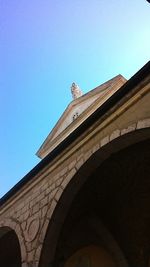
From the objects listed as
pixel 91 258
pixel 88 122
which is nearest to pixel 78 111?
pixel 91 258

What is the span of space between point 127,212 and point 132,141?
101 inches

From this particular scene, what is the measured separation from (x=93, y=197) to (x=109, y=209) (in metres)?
0.69

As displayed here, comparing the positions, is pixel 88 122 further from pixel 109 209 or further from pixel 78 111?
pixel 78 111

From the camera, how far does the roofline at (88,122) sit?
3672 millimetres

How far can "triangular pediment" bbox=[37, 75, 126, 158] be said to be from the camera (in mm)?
13234

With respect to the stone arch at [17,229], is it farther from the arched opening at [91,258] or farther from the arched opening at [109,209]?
the arched opening at [91,258]

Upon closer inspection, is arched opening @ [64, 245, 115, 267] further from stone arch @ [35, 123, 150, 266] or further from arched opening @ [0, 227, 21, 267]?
stone arch @ [35, 123, 150, 266]

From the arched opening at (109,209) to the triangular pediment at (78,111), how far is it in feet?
23.4

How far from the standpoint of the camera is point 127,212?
6.10m

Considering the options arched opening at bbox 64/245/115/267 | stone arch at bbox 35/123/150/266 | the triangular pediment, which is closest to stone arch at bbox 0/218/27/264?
stone arch at bbox 35/123/150/266

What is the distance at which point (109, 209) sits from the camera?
6035mm

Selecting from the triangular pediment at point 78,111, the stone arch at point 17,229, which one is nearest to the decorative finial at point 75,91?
the triangular pediment at point 78,111

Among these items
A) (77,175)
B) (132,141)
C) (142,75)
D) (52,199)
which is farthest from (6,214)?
(142,75)

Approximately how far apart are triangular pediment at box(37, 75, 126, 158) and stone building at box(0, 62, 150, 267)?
7130mm
